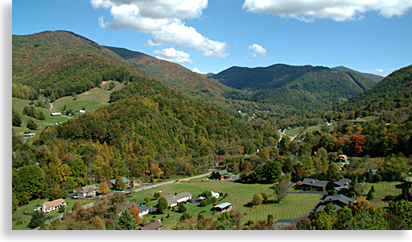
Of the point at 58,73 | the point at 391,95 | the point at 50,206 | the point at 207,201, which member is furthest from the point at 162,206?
the point at 391,95

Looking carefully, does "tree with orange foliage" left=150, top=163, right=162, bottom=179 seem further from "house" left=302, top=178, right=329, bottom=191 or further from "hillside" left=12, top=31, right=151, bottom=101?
"hillside" left=12, top=31, right=151, bottom=101

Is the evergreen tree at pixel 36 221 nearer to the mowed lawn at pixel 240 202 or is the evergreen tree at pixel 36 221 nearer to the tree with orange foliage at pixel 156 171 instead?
the mowed lawn at pixel 240 202

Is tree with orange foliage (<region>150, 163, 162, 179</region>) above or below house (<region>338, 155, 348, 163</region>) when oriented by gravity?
below

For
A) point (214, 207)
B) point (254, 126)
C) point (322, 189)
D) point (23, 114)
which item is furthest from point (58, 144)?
point (254, 126)

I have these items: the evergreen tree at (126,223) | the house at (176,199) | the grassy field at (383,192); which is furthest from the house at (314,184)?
the evergreen tree at (126,223)

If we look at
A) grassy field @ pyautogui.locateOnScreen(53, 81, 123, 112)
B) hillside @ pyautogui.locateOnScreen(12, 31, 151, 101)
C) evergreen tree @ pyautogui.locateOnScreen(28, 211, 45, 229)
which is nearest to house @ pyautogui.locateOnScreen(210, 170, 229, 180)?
evergreen tree @ pyautogui.locateOnScreen(28, 211, 45, 229)

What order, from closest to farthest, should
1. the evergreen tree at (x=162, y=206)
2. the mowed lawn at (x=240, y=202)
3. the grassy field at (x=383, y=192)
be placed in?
1. the grassy field at (x=383, y=192)
2. the mowed lawn at (x=240, y=202)
3. the evergreen tree at (x=162, y=206)

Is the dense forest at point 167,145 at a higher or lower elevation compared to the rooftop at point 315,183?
higher
